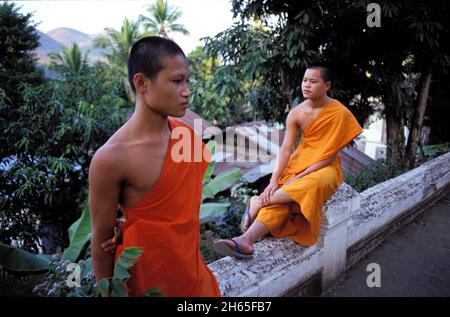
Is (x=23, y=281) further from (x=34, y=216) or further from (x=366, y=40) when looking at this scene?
(x=366, y=40)

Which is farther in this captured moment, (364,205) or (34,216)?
(34,216)

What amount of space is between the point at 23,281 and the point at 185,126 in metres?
3.29

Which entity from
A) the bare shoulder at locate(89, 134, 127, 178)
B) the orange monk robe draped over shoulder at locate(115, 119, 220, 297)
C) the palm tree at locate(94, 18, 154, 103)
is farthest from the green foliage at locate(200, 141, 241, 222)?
the palm tree at locate(94, 18, 154, 103)

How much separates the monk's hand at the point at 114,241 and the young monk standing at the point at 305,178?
86cm

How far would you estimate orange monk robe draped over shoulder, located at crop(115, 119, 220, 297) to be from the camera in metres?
1.40

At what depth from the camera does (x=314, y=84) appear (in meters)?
3.06

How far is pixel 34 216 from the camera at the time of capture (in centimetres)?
634

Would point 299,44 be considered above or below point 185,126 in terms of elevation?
above

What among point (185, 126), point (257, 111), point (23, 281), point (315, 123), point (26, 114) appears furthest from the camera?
point (257, 111)

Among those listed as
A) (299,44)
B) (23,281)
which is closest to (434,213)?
(299,44)

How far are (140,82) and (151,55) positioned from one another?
122mm

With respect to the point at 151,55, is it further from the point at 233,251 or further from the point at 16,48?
the point at 16,48

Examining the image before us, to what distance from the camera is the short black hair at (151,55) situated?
4.67ft

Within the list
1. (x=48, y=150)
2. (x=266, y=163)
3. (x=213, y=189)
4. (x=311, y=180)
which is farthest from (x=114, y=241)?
(x=266, y=163)
